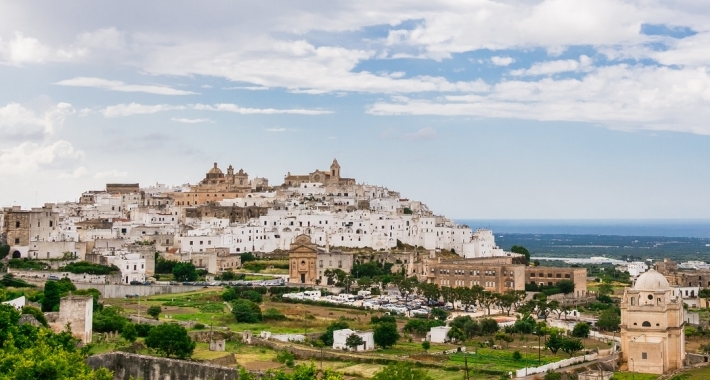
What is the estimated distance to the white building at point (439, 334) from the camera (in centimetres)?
4517

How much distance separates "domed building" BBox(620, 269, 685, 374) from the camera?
39688mm

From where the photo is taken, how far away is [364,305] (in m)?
55.3

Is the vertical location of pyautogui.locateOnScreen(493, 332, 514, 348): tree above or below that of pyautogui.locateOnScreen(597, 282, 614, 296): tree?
below

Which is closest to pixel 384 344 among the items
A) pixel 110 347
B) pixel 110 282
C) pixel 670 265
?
pixel 110 347

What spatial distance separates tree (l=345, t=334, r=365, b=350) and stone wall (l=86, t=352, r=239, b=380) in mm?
10412

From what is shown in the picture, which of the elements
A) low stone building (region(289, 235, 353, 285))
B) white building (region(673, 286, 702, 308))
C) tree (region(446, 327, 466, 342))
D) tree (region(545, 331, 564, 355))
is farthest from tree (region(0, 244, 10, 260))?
white building (region(673, 286, 702, 308))

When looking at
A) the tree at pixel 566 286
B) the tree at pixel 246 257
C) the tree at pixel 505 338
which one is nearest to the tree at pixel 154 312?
the tree at pixel 505 338

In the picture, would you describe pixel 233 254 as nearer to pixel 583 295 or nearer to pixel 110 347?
pixel 583 295

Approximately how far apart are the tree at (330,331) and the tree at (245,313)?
459 cm

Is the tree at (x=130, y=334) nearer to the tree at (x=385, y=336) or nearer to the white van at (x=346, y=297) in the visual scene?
the tree at (x=385, y=336)

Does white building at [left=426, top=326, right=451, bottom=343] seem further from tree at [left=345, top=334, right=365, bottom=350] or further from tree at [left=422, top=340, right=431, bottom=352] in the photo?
tree at [left=345, top=334, right=365, bottom=350]

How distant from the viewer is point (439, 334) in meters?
45.3

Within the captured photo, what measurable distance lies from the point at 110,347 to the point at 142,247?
29.7 metres

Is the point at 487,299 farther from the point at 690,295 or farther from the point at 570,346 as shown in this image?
the point at 690,295
